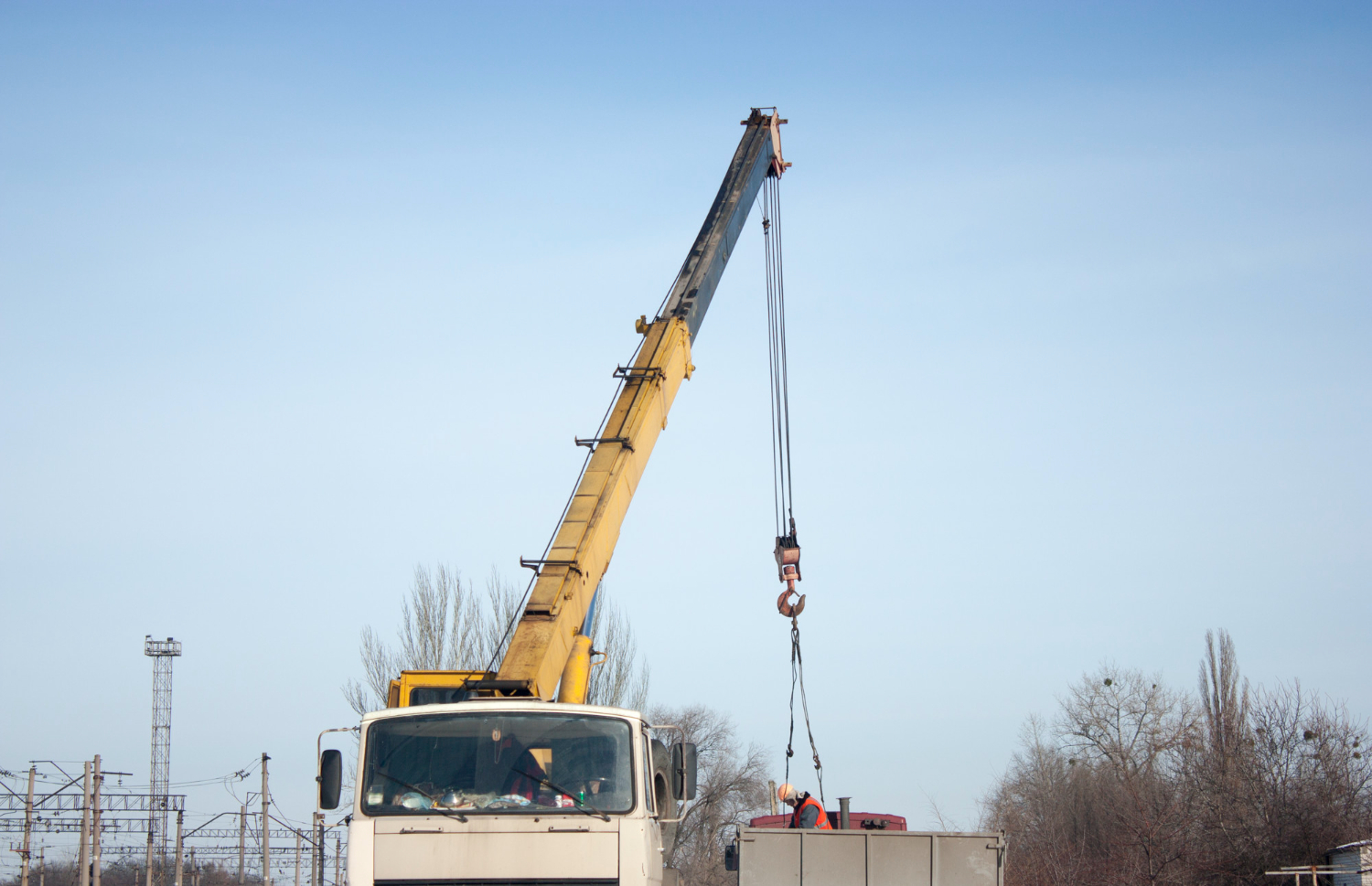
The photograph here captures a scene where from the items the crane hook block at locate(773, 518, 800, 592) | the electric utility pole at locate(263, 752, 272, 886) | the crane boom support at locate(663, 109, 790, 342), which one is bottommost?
the electric utility pole at locate(263, 752, 272, 886)

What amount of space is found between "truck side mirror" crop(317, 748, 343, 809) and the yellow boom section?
61.3 inches

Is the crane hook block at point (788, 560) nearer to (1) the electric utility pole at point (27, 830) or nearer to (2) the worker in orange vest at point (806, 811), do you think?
(2) the worker in orange vest at point (806, 811)

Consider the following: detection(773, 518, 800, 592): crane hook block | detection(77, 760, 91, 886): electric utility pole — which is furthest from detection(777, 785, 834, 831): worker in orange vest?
detection(77, 760, 91, 886): electric utility pole

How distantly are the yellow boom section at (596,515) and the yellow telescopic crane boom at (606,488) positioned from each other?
0.01 meters

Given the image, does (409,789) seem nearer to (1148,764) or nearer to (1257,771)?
(1257,771)

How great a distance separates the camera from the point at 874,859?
10383 mm

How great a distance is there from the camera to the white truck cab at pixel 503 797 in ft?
27.3

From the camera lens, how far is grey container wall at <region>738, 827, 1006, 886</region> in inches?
406

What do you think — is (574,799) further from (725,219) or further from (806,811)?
(725,219)

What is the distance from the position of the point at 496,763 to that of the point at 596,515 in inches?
147

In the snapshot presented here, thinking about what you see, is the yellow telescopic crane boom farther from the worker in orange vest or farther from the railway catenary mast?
the worker in orange vest

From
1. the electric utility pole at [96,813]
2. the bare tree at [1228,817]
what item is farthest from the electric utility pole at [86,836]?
the bare tree at [1228,817]

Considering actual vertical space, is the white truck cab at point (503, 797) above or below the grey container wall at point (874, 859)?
above

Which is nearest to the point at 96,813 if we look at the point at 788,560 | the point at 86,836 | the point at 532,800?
the point at 86,836
